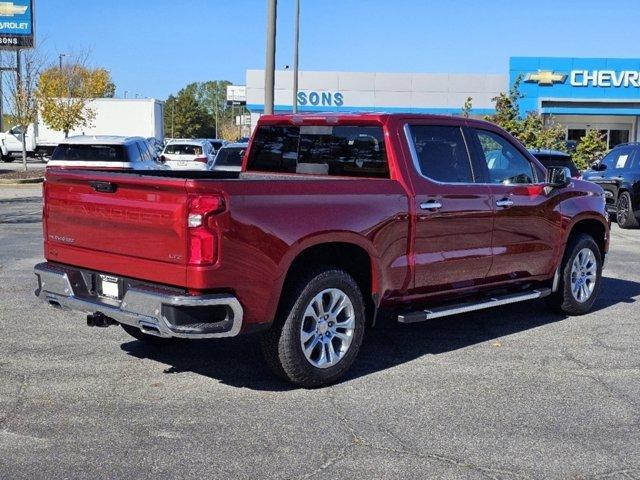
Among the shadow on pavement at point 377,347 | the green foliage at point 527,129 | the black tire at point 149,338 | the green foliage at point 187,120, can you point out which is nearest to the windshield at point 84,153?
the black tire at point 149,338

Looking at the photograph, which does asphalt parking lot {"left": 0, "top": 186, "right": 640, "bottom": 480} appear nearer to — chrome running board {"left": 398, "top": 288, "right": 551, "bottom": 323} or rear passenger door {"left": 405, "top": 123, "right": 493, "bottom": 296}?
chrome running board {"left": 398, "top": 288, "right": 551, "bottom": 323}

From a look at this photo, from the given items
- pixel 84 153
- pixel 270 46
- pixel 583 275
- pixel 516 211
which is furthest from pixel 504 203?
pixel 84 153

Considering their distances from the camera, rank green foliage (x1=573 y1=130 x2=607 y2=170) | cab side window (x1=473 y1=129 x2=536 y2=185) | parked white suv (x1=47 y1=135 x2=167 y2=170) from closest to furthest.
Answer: cab side window (x1=473 y1=129 x2=536 y2=185)
parked white suv (x1=47 y1=135 x2=167 y2=170)
green foliage (x1=573 y1=130 x2=607 y2=170)

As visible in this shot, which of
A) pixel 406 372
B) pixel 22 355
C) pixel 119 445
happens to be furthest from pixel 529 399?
pixel 22 355

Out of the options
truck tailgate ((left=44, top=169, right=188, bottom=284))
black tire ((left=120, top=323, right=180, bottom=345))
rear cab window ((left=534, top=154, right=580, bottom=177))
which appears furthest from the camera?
rear cab window ((left=534, top=154, right=580, bottom=177))

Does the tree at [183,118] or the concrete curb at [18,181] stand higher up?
the tree at [183,118]

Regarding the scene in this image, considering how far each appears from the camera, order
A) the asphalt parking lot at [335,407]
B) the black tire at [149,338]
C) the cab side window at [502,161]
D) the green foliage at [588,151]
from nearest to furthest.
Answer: the asphalt parking lot at [335,407] < the black tire at [149,338] < the cab side window at [502,161] < the green foliage at [588,151]

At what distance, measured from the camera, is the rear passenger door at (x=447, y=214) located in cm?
611

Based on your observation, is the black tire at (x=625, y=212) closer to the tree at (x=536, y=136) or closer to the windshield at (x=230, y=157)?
the tree at (x=536, y=136)

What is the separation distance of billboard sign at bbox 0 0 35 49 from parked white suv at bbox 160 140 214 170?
881 inches

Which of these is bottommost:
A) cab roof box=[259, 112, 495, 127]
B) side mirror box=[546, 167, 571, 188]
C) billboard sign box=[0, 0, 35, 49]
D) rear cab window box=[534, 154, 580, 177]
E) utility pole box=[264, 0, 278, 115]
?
side mirror box=[546, 167, 571, 188]

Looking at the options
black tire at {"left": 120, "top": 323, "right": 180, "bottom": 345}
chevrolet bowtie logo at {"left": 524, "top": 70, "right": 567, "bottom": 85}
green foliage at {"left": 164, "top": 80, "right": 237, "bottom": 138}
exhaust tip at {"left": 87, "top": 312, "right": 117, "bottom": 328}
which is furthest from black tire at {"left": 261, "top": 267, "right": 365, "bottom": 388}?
green foliage at {"left": 164, "top": 80, "right": 237, "bottom": 138}

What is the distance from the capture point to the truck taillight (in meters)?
4.69

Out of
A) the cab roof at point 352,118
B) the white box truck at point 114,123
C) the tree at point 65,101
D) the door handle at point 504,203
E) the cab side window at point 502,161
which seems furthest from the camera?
the white box truck at point 114,123
